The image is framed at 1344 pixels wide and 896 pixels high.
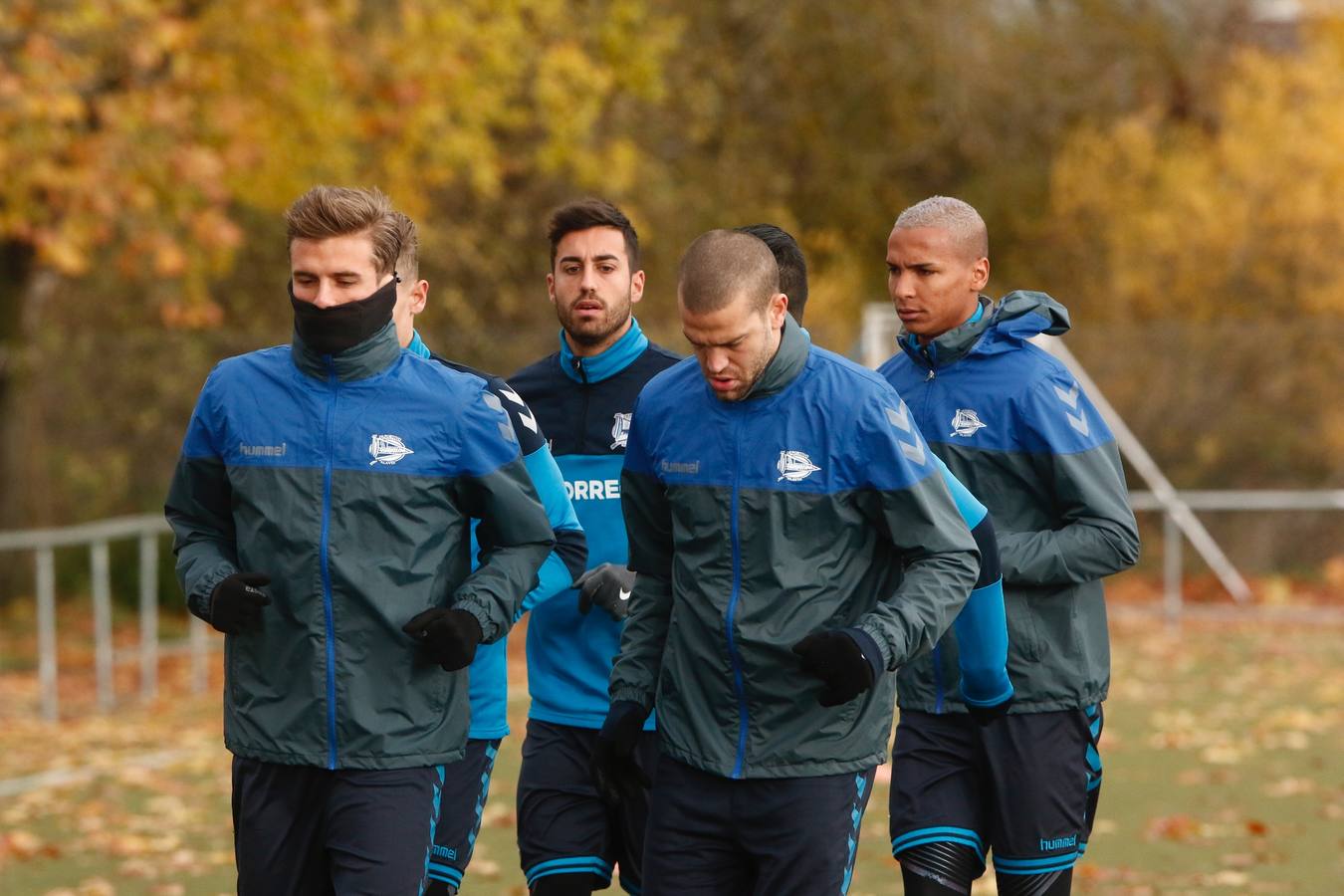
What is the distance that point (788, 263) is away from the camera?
219 inches

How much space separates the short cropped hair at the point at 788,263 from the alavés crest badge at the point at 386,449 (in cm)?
123

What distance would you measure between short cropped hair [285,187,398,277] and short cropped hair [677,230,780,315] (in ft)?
2.48

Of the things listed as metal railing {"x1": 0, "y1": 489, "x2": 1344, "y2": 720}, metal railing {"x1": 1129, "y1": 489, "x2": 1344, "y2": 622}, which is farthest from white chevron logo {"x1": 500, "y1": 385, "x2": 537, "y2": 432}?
metal railing {"x1": 1129, "y1": 489, "x2": 1344, "y2": 622}

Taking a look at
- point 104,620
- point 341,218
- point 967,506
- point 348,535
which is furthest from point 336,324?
point 104,620

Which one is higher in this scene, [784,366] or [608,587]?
[784,366]

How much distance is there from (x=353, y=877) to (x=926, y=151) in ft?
71.5

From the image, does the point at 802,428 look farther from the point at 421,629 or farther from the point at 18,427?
the point at 18,427

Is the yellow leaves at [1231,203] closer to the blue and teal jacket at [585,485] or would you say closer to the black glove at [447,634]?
the blue and teal jacket at [585,485]

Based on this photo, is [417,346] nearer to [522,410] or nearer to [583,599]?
[522,410]

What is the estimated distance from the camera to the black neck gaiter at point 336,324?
4730mm

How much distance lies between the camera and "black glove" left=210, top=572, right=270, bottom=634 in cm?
461

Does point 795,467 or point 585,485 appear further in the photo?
point 585,485

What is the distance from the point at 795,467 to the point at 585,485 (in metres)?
1.80

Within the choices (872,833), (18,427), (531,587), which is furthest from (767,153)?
(531,587)
